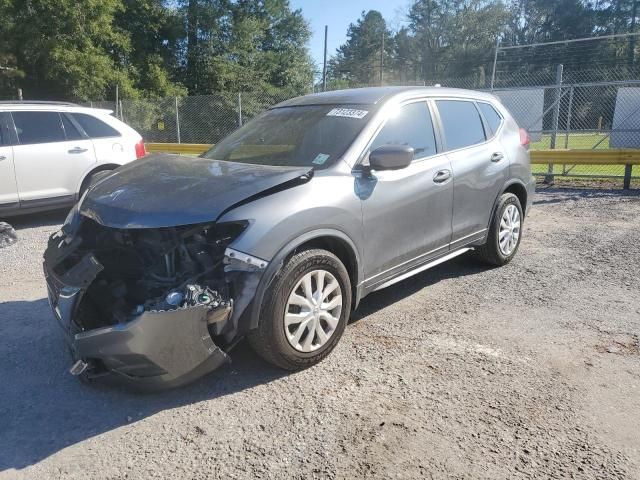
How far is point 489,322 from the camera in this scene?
13.6ft

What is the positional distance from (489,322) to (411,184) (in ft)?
4.00

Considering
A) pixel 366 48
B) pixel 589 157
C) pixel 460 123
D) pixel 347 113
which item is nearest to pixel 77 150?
pixel 347 113

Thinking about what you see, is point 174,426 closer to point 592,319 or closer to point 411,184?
point 411,184

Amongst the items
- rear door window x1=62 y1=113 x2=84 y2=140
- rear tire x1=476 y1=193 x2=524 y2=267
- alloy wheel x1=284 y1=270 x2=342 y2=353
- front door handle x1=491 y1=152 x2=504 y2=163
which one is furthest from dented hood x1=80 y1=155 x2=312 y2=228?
rear door window x1=62 y1=113 x2=84 y2=140

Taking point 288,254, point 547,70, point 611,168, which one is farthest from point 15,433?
point 547,70

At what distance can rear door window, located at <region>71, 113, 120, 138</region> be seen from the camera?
778cm

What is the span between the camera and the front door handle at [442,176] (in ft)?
14.1

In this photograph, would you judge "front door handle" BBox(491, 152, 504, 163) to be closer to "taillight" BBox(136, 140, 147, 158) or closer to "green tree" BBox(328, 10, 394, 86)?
"taillight" BBox(136, 140, 147, 158)

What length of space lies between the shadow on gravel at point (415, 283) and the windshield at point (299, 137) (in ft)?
4.39

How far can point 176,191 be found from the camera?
3293mm

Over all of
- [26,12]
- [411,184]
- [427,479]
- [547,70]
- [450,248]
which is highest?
[26,12]

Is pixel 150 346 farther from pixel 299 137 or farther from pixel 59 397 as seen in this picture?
pixel 299 137

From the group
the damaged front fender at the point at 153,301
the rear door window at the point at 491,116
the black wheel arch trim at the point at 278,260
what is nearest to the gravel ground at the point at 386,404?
the damaged front fender at the point at 153,301

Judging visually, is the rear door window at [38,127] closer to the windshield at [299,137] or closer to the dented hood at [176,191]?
the windshield at [299,137]
